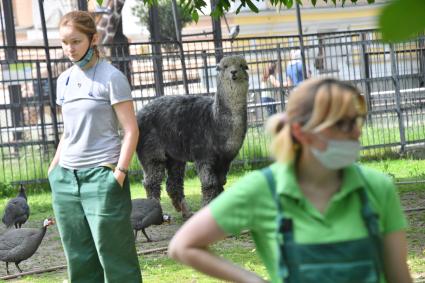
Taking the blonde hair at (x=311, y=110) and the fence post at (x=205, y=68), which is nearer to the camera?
the blonde hair at (x=311, y=110)

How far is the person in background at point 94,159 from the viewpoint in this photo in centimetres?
535

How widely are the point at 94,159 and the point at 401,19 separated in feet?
13.5

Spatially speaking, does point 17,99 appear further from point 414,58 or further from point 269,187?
point 269,187

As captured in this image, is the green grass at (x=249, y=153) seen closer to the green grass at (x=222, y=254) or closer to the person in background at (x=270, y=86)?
the person in background at (x=270, y=86)

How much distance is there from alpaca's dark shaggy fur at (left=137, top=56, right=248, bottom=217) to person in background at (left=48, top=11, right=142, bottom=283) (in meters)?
5.06

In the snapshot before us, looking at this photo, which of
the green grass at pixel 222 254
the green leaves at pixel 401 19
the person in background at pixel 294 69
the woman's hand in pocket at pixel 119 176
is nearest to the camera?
the green leaves at pixel 401 19

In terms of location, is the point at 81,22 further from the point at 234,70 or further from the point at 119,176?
the point at 234,70

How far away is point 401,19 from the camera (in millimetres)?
1392

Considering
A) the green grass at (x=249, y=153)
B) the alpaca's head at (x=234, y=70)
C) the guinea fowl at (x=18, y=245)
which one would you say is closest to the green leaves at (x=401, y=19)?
the guinea fowl at (x=18, y=245)

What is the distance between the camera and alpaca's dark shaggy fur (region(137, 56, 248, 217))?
417 inches

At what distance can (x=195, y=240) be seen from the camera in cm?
282

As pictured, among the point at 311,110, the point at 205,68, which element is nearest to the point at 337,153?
the point at 311,110

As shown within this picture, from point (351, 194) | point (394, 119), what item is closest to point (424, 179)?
point (394, 119)

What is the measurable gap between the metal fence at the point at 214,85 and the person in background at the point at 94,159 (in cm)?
913
